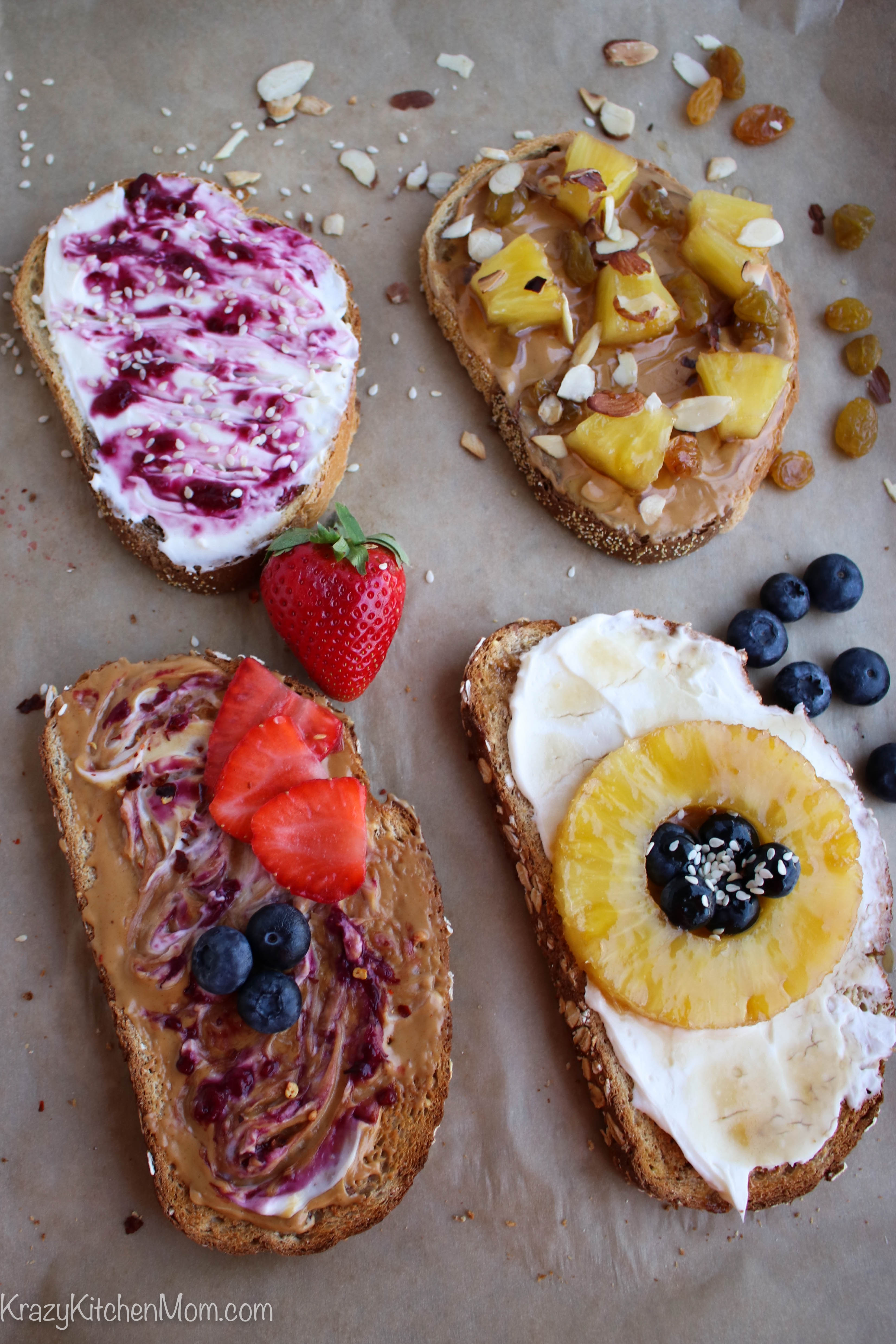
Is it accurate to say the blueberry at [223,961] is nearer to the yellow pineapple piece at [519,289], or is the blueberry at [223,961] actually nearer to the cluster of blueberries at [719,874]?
the cluster of blueberries at [719,874]

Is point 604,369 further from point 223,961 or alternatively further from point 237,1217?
point 237,1217

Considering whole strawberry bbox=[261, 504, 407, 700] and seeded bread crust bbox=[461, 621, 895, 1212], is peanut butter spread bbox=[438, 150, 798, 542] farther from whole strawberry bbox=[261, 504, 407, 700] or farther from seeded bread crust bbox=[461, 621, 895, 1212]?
whole strawberry bbox=[261, 504, 407, 700]

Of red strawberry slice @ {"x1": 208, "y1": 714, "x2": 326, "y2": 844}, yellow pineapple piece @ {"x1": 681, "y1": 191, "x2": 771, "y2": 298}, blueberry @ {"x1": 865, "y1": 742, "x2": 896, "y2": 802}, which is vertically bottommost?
blueberry @ {"x1": 865, "y1": 742, "x2": 896, "y2": 802}

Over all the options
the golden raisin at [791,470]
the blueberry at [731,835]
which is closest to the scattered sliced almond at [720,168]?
the golden raisin at [791,470]

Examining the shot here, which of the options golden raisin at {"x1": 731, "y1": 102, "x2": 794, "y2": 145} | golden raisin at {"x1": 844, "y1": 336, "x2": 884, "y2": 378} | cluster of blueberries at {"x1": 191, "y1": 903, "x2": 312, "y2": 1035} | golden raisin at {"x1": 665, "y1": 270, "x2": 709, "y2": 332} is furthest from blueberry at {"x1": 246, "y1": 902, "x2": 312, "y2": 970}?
golden raisin at {"x1": 731, "y1": 102, "x2": 794, "y2": 145}

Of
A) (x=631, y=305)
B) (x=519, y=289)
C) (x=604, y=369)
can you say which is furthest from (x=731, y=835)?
(x=519, y=289)

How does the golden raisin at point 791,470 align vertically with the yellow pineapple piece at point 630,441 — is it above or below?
below
